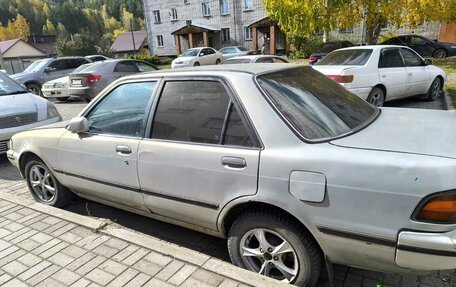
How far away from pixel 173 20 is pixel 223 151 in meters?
38.8

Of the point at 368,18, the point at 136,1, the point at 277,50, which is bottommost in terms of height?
the point at 277,50

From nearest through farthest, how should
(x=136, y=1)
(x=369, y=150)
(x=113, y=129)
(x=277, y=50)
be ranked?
(x=369, y=150), (x=113, y=129), (x=277, y=50), (x=136, y=1)

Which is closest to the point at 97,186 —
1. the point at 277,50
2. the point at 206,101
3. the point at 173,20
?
the point at 206,101

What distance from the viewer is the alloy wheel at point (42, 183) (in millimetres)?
4004

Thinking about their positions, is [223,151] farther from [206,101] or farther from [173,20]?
[173,20]

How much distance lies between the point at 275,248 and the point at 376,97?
5.62m

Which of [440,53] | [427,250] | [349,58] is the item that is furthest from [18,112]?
[440,53]

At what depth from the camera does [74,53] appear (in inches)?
1563

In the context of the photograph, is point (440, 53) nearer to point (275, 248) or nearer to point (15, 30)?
point (275, 248)

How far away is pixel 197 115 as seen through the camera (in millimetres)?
2717

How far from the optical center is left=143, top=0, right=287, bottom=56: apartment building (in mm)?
32219

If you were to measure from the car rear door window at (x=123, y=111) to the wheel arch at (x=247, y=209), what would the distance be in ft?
3.50

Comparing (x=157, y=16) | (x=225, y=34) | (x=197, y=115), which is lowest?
(x=197, y=115)

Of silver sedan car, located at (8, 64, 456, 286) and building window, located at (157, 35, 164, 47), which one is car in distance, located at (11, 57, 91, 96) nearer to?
silver sedan car, located at (8, 64, 456, 286)
